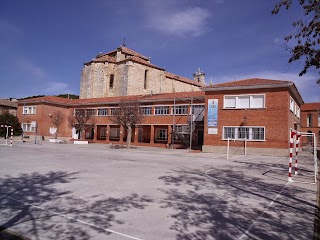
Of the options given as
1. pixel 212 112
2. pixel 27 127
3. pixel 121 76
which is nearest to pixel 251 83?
pixel 212 112

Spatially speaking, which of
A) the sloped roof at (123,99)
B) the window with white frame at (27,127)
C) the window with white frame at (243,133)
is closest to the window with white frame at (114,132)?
the sloped roof at (123,99)

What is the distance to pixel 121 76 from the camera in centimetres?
5438

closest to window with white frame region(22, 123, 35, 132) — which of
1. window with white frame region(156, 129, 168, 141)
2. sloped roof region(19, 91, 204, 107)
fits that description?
sloped roof region(19, 91, 204, 107)

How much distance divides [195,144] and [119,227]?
29.9m

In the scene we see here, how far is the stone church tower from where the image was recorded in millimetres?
53594

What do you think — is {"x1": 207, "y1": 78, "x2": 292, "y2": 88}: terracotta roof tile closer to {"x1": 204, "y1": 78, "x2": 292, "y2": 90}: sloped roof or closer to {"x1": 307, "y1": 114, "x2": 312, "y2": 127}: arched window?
{"x1": 204, "y1": 78, "x2": 292, "y2": 90}: sloped roof

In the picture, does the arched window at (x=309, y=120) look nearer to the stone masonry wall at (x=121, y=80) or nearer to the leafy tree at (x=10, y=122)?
the stone masonry wall at (x=121, y=80)

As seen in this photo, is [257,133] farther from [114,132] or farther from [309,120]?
[309,120]

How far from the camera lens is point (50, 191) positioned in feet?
25.2

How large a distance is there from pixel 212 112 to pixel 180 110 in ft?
24.4

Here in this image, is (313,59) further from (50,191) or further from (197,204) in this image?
(50,191)

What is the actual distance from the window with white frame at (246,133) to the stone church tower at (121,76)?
29.2 metres

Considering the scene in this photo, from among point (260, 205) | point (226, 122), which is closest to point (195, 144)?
point (226, 122)

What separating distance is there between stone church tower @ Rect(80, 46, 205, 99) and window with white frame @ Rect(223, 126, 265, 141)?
29180mm
